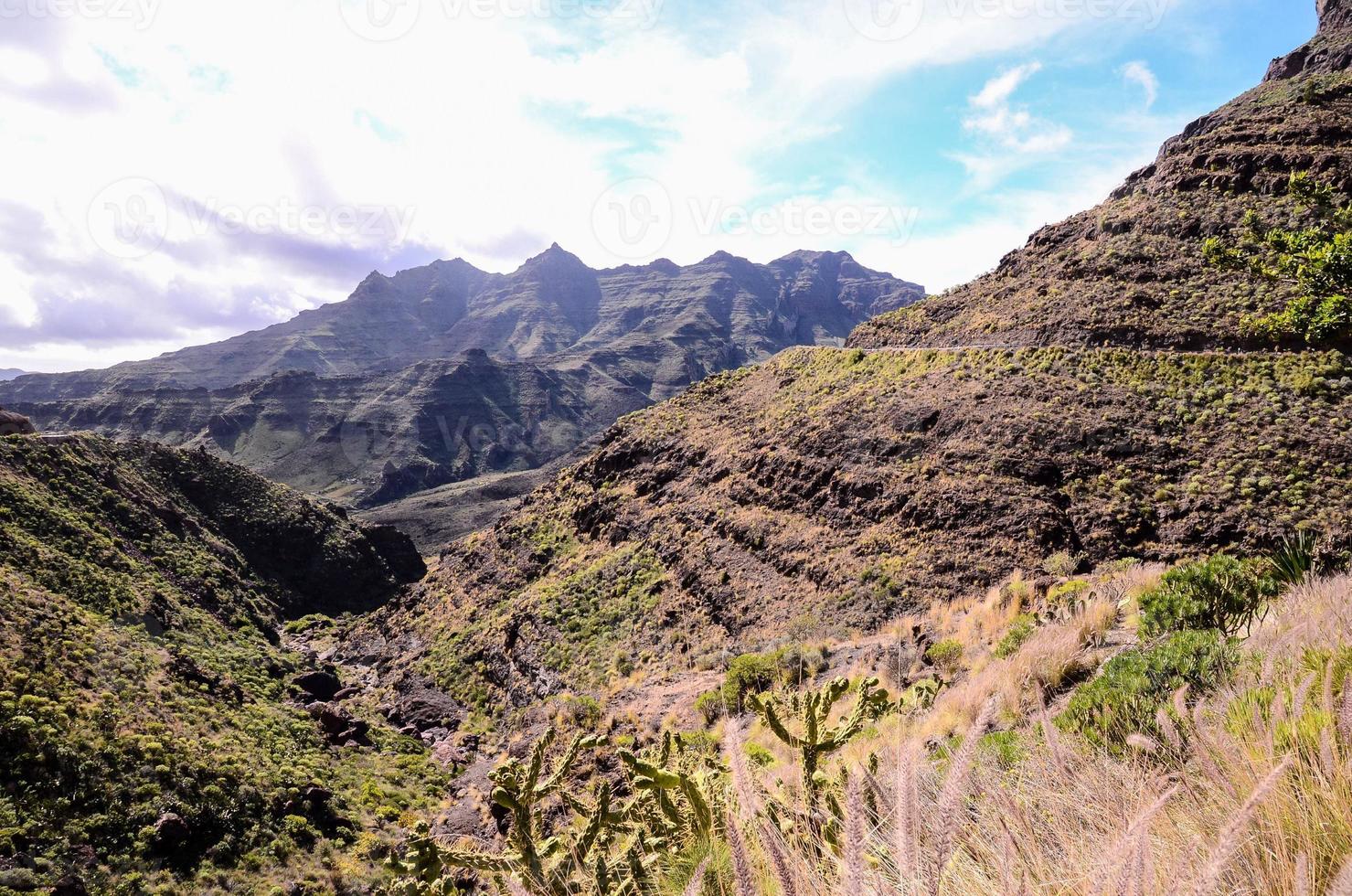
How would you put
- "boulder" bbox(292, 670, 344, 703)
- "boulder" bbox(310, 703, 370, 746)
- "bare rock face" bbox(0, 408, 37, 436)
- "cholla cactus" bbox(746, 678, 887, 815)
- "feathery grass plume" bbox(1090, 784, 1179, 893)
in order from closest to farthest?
"feathery grass plume" bbox(1090, 784, 1179, 893), "cholla cactus" bbox(746, 678, 887, 815), "boulder" bbox(310, 703, 370, 746), "boulder" bbox(292, 670, 344, 703), "bare rock face" bbox(0, 408, 37, 436)

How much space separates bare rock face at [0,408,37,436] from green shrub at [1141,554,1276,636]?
62540mm

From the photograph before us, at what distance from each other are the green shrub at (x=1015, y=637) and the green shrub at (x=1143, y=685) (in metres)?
4.12

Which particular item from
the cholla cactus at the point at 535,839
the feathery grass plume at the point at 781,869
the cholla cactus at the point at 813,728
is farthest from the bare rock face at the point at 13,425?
the feathery grass plume at the point at 781,869

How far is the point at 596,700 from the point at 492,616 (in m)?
16.3

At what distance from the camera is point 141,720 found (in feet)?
67.8

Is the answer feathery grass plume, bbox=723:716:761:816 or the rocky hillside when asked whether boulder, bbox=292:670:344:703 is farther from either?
feathery grass plume, bbox=723:716:761:816

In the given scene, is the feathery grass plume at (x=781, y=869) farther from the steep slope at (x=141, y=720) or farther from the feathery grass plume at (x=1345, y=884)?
the steep slope at (x=141, y=720)

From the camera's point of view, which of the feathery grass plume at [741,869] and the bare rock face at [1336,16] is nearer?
the feathery grass plume at [741,869]

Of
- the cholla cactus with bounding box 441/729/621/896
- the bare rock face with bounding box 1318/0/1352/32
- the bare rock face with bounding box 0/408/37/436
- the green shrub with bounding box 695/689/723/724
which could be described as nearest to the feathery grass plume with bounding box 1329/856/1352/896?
the cholla cactus with bounding box 441/729/621/896

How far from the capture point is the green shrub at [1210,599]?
22.0ft

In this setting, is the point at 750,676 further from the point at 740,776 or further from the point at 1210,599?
the point at 740,776

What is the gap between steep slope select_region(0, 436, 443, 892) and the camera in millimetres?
16469

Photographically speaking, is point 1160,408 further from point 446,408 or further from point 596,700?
point 446,408

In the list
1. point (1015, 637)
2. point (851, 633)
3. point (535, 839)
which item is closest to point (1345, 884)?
point (535, 839)
